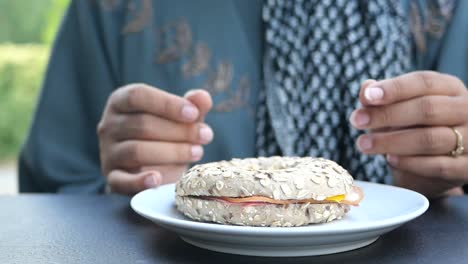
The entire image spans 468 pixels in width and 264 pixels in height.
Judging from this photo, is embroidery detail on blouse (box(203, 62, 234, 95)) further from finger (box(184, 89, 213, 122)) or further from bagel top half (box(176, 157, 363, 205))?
bagel top half (box(176, 157, 363, 205))

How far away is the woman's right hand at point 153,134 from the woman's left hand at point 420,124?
8.8 inches

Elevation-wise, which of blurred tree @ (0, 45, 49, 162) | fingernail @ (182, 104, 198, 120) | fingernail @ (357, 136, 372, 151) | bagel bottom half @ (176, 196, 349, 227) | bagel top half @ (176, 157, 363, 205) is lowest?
blurred tree @ (0, 45, 49, 162)

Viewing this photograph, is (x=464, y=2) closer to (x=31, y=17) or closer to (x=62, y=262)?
(x=62, y=262)

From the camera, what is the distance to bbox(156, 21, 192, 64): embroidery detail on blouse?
1375 millimetres

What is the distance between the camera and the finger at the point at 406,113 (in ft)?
2.83

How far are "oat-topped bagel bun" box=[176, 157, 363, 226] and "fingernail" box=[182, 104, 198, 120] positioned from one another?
0.26 meters

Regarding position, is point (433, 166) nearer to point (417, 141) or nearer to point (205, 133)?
point (417, 141)

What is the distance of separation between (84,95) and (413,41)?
691mm

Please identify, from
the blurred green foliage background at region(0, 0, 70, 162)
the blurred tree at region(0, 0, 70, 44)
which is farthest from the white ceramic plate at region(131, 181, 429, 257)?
the blurred tree at region(0, 0, 70, 44)

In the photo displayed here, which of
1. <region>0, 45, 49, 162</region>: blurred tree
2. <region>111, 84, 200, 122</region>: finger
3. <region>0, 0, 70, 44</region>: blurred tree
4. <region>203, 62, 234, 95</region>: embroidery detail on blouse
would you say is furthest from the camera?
<region>0, 0, 70, 44</region>: blurred tree

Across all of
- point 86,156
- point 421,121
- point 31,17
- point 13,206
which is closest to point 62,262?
point 13,206

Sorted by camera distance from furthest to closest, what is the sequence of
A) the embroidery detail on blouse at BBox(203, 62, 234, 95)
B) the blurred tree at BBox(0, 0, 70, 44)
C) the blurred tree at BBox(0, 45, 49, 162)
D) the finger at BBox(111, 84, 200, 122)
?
the blurred tree at BBox(0, 0, 70, 44) < the blurred tree at BBox(0, 45, 49, 162) < the embroidery detail on blouse at BBox(203, 62, 234, 95) < the finger at BBox(111, 84, 200, 122)

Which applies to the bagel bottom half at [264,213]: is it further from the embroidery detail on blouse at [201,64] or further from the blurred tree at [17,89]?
the blurred tree at [17,89]

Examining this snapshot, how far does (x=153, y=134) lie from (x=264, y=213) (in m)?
0.39
